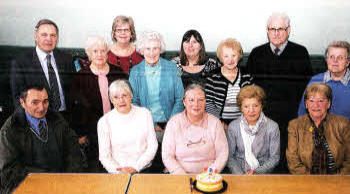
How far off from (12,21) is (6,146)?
1063mm

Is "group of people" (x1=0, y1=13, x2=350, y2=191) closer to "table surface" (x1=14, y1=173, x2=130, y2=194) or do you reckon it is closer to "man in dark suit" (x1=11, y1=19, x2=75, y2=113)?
"man in dark suit" (x1=11, y1=19, x2=75, y2=113)

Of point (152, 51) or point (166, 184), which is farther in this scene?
point (152, 51)

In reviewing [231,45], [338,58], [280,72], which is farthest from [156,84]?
[338,58]

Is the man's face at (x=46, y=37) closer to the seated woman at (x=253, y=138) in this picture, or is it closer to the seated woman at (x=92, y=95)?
the seated woman at (x=92, y=95)

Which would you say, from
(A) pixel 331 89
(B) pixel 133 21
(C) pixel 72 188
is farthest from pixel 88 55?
(A) pixel 331 89

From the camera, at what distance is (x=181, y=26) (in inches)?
119

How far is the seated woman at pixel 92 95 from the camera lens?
3.06m

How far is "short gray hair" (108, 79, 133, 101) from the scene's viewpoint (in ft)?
9.95

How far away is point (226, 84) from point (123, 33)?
3.23 feet

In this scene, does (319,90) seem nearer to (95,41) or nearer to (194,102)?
(194,102)

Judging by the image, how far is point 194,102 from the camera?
2891mm

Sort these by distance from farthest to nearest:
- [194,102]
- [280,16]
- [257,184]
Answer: [280,16] → [194,102] → [257,184]

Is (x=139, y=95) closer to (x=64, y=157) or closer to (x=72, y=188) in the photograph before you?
(x=64, y=157)

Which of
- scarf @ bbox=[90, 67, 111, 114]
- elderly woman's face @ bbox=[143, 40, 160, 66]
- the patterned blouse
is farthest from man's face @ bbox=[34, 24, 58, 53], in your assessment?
the patterned blouse
